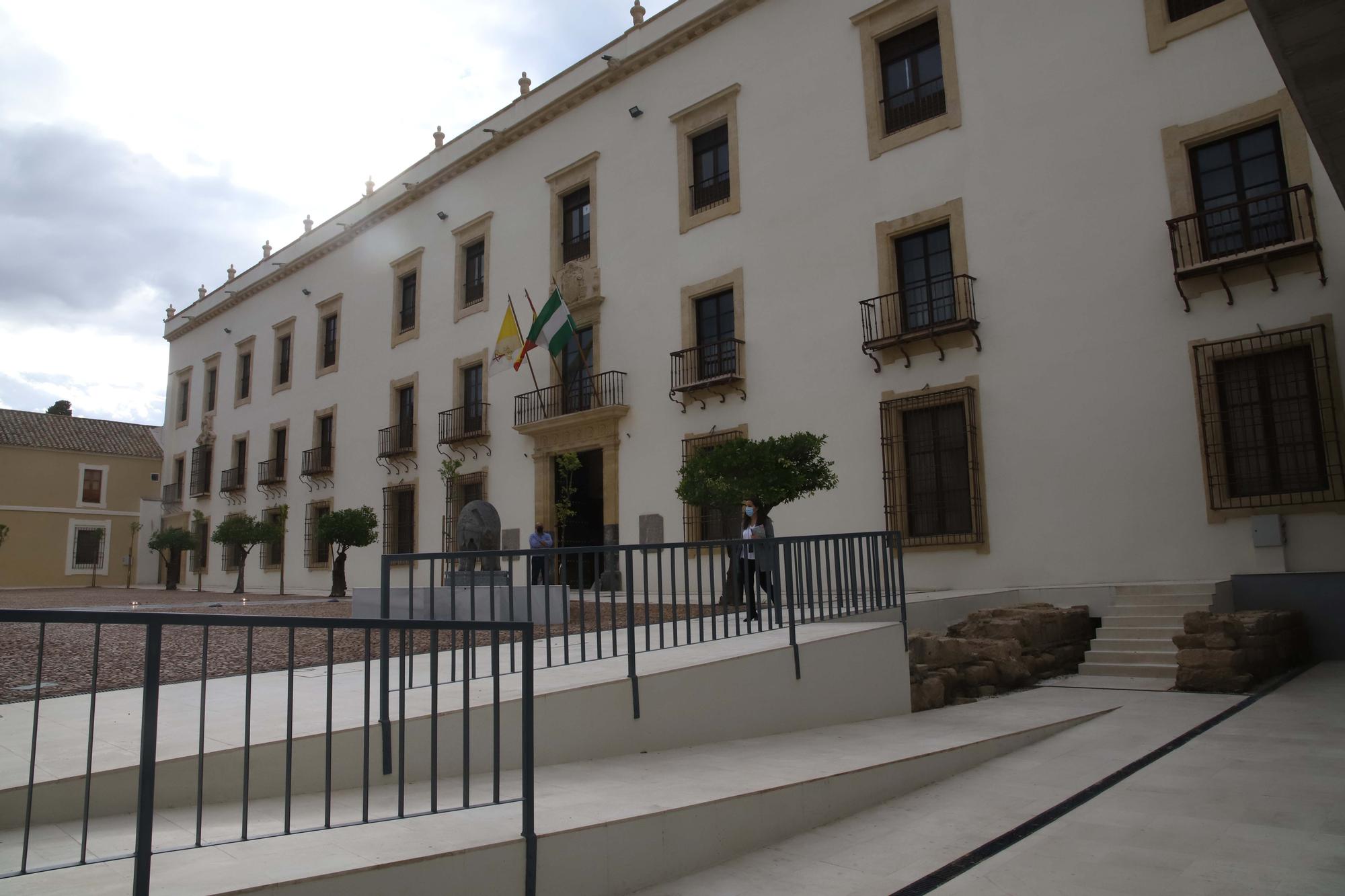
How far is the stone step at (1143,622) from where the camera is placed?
9.48 metres

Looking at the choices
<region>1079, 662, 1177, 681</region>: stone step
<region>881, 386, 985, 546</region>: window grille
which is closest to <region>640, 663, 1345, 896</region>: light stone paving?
<region>1079, 662, 1177, 681</region>: stone step

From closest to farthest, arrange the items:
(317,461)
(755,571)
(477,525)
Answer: (755,571) → (477,525) → (317,461)

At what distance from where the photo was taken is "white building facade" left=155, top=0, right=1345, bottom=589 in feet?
34.7

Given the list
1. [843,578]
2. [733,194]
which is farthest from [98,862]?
[733,194]

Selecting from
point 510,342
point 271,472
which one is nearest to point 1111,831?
point 510,342

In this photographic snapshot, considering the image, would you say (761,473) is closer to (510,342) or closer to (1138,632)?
(1138,632)

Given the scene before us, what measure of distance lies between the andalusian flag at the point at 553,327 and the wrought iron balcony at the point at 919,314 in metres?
5.77

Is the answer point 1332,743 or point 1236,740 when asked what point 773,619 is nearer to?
point 1236,740

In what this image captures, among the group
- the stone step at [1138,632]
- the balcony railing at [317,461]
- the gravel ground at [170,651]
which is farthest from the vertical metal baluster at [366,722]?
the balcony railing at [317,461]

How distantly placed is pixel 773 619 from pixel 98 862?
4.76 meters

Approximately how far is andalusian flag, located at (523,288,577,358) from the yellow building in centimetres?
2793

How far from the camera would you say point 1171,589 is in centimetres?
1002

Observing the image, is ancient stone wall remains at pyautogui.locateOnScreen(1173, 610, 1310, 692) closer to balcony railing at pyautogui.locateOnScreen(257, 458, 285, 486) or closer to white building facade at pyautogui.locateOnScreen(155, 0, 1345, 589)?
white building facade at pyautogui.locateOnScreen(155, 0, 1345, 589)

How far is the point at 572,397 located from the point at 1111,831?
15.3 metres
